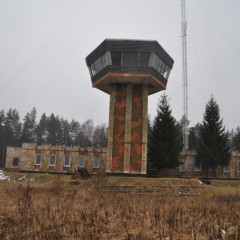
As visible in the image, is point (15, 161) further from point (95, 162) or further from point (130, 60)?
point (130, 60)

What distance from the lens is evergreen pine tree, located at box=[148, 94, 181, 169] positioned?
40.0 metres

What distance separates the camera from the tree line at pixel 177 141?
132ft

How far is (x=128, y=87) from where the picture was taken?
37312 millimetres

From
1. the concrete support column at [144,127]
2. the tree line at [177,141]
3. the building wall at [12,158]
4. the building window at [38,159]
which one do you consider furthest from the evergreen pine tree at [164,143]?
the building wall at [12,158]

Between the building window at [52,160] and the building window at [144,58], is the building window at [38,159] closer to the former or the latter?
the building window at [52,160]

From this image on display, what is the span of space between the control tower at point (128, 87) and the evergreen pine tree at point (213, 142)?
40.6 feet

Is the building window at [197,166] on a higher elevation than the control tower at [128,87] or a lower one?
lower

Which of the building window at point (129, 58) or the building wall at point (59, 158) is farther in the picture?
the building wall at point (59, 158)

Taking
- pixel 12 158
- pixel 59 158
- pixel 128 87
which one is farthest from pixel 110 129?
pixel 12 158

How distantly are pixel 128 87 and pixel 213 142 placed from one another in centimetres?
1639

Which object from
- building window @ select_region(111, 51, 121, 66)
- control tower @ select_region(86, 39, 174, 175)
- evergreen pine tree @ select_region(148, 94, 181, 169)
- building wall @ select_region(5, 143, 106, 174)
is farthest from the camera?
building wall @ select_region(5, 143, 106, 174)

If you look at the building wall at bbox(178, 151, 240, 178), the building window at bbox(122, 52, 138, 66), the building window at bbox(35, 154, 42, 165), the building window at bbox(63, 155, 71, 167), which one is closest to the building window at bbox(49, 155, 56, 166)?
the building window at bbox(35, 154, 42, 165)

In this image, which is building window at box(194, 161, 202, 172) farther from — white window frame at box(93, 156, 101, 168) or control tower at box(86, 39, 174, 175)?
control tower at box(86, 39, 174, 175)

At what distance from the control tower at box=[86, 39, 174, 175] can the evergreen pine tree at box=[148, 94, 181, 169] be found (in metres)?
4.97
